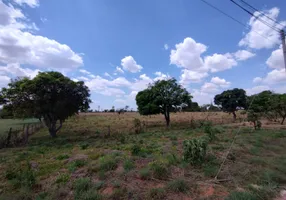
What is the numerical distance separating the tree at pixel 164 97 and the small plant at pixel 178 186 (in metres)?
16.3

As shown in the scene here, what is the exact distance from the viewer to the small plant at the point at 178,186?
13.9ft

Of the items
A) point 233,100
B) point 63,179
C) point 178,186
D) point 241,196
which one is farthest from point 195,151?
point 233,100

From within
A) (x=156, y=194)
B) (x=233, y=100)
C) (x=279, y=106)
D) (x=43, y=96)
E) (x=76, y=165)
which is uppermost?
(x=233, y=100)

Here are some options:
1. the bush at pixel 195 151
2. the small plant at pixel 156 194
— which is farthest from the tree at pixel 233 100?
the small plant at pixel 156 194

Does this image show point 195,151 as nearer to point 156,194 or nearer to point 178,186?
point 178,186

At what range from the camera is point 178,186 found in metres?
4.25

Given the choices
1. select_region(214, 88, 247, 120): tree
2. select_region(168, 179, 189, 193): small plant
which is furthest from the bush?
select_region(214, 88, 247, 120): tree

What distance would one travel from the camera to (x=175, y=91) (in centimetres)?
2086

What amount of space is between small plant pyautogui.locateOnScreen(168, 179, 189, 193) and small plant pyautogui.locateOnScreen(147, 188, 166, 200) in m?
0.26

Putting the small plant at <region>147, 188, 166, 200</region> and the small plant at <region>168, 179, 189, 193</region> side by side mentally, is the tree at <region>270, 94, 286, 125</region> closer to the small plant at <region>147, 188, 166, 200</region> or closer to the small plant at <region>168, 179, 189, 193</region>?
the small plant at <region>168, 179, 189, 193</region>

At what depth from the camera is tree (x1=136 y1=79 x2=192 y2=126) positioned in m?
20.6

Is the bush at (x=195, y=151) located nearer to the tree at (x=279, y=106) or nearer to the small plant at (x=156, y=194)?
the small plant at (x=156, y=194)

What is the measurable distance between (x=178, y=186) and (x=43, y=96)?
11871 mm

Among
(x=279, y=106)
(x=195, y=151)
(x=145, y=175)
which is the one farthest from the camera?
(x=279, y=106)
